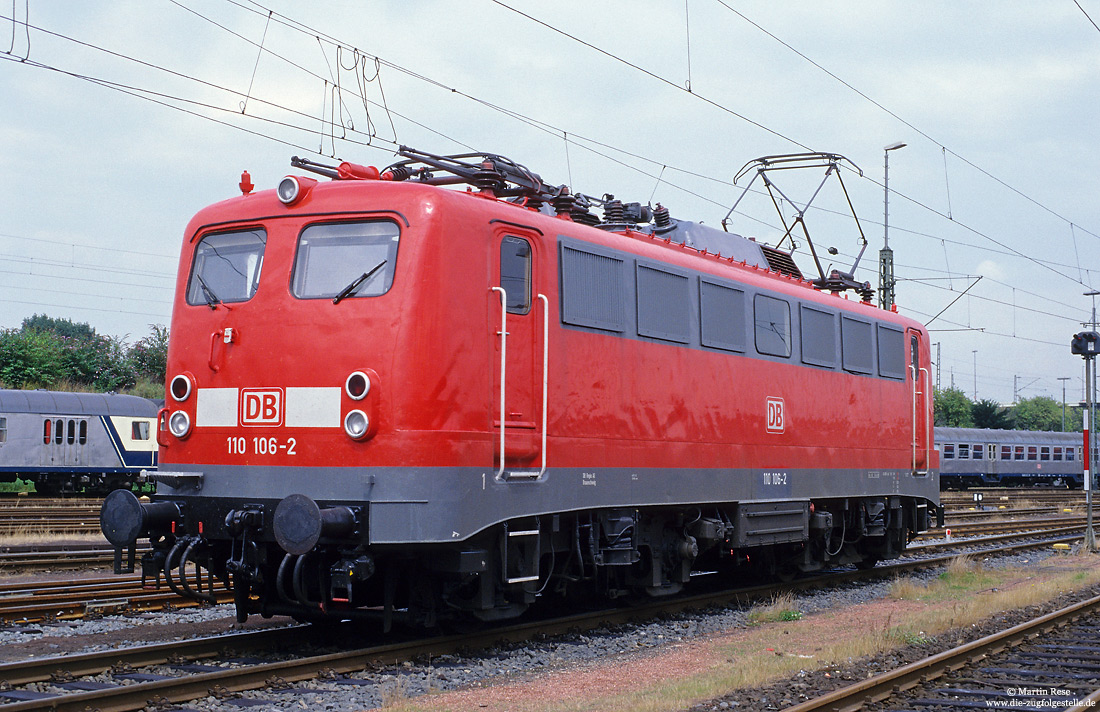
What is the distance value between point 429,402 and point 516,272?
1.70 meters

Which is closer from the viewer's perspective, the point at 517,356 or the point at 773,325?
the point at 517,356

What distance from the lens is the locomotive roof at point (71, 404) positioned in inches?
1352

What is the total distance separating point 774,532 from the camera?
523 inches

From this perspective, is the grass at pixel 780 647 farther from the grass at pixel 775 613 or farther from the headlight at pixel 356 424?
the headlight at pixel 356 424

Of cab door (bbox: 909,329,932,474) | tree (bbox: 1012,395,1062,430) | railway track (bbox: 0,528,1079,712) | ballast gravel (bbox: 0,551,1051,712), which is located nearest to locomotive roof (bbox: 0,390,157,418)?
ballast gravel (bbox: 0,551,1051,712)

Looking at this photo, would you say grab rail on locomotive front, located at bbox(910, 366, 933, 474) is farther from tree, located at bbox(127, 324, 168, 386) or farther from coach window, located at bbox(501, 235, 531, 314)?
tree, located at bbox(127, 324, 168, 386)

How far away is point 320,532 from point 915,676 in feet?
15.2

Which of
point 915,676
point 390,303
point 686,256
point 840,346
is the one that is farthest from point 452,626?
point 840,346

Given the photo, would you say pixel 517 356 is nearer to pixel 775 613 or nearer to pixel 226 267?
pixel 226 267

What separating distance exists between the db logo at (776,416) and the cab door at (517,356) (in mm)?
4536

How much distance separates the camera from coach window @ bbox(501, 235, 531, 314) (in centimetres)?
954

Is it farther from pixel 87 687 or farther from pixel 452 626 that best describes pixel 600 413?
pixel 87 687

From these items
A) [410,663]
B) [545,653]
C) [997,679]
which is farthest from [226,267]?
[997,679]

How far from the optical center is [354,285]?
883 cm
